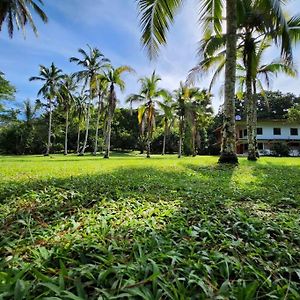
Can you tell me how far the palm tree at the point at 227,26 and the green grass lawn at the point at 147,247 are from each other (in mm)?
6237

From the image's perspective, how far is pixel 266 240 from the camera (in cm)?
305

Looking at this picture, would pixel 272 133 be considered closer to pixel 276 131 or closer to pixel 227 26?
pixel 276 131

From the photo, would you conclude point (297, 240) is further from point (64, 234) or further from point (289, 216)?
point (64, 234)

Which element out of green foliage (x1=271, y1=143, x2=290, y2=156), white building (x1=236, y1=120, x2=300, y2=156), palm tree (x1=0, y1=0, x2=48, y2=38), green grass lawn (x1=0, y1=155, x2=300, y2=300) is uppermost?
palm tree (x1=0, y1=0, x2=48, y2=38)

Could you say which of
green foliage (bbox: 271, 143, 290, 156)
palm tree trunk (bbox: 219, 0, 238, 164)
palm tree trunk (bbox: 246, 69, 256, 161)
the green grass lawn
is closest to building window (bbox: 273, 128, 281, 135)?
green foliage (bbox: 271, 143, 290, 156)

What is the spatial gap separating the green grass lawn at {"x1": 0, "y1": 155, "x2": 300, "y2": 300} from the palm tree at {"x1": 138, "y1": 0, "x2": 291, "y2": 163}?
6237 millimetres

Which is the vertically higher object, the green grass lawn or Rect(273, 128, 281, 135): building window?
Rect(273, 128, 281, 135): building window

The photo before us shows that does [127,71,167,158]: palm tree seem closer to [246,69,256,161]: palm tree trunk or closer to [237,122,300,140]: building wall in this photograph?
[246,69,256,161]: palm tree trunk

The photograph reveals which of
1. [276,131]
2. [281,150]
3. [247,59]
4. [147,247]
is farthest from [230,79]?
[276,131]

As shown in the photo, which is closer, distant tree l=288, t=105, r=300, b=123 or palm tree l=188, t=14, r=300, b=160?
palm tree l=188, t=14, r=300, b=160

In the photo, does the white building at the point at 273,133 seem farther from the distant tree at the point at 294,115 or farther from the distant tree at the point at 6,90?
the distant tree at the point at 6,90

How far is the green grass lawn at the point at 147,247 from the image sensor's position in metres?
2.04

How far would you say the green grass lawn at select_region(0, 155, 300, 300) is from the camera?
2037 mm

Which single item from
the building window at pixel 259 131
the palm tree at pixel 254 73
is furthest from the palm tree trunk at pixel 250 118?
the building window at pixel 259 131
